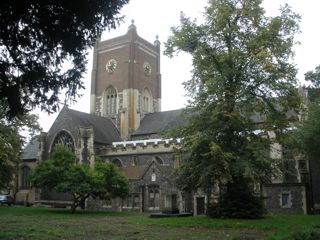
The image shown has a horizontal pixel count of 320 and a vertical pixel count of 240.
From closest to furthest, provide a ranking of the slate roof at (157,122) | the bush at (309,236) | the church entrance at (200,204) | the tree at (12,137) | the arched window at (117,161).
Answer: the bush at (309,236)
the tree at (12,137)
the church entrance at (200,204)
the arched window at (117,161)
the slate roof at (157,122)

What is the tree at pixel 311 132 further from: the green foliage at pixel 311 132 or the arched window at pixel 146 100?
the arched window at pixel 146 100

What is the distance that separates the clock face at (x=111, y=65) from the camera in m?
58.7

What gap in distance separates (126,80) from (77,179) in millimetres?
24120

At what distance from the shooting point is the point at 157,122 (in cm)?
Result: 5197

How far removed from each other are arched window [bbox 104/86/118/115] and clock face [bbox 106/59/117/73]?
264 centimetres

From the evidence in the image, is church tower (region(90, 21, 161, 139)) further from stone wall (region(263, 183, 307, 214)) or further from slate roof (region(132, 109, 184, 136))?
stone wall (region(263, 183, 307, 214))

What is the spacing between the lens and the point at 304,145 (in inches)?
1054

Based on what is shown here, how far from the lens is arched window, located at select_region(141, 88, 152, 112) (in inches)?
2279

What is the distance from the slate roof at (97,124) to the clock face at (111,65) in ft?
25.2

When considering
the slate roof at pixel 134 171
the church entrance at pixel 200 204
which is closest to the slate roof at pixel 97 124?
the slate roof at pixel 134 171

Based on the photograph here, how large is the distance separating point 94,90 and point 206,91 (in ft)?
120

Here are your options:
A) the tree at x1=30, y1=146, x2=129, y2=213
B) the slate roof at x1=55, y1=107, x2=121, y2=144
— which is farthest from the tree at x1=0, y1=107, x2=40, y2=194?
the slate roof at x1=55, y1=107, x2=121, y2=144

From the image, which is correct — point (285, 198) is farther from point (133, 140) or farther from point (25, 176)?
point (25, 176)

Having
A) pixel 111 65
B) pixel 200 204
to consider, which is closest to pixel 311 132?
pixel 200 204
